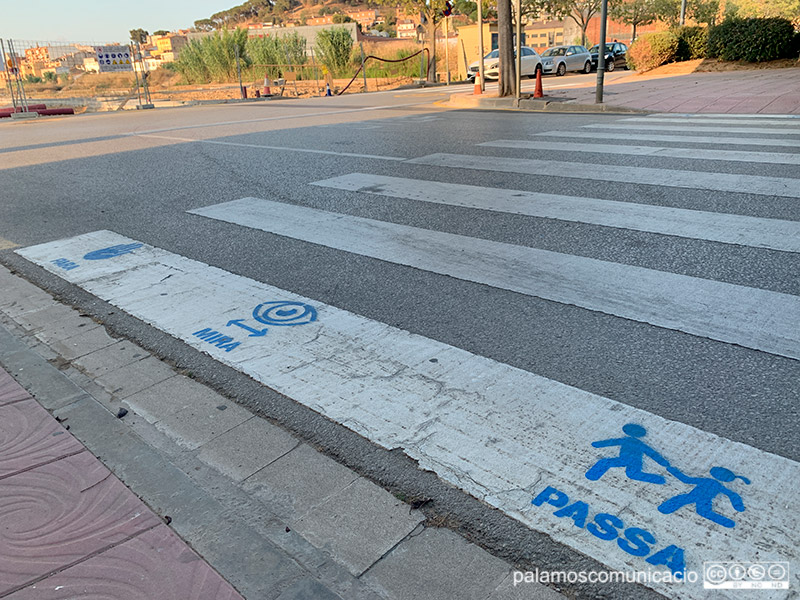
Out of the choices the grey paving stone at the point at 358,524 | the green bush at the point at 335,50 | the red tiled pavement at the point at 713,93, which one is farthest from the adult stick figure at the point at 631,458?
the green bush at the point at 335,50

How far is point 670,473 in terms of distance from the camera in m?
2.35

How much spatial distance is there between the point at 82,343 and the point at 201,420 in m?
1.36

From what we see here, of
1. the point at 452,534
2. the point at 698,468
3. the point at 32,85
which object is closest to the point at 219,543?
the point at 452,534

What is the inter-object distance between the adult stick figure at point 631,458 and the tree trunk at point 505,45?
15.2m

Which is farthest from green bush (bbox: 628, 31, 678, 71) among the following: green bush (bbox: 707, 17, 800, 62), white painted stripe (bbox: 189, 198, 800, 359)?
white painted stripe (bbox: 189, 198, 800, 359)

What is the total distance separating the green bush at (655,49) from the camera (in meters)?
22.5

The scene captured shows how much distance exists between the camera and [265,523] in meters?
2.23

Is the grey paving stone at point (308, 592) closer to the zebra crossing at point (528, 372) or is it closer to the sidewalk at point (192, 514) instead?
the sidewalk at point (192, 514)

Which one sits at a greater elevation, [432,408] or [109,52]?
[109,52]

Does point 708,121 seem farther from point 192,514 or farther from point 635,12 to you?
point 635,12

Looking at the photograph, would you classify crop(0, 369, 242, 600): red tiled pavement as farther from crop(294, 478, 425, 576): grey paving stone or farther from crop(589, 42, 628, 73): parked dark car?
crop(589, 42, 628, 73): parked dark car

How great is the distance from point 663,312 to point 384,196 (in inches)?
152

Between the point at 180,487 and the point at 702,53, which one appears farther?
the point at 702,53

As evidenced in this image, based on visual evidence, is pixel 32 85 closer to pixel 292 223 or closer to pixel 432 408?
pixel 292 223
